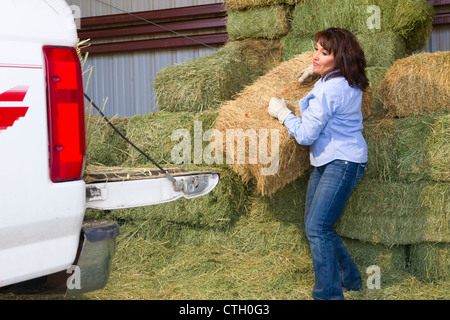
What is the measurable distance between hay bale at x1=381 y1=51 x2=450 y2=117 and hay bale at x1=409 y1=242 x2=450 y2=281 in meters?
0.94

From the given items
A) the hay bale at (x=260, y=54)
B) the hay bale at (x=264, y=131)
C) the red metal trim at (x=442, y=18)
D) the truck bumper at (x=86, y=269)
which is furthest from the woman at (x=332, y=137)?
the red metal trim at (x=442, y=18)

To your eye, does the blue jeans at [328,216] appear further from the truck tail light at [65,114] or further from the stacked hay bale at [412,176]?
the truck tail light at [65,114]

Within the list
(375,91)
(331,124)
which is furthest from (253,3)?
(331,124)

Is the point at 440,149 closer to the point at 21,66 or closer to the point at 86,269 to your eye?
the point at 86,269

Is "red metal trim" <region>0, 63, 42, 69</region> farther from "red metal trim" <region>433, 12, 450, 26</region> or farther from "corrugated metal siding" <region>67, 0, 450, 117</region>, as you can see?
"corrugated metal siding" <region>67, 0, 450, 117</region>

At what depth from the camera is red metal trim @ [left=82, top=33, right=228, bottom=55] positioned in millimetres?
8086

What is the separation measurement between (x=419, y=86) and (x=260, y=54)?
80.7 inches

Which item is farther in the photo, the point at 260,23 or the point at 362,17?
the point at 260,23

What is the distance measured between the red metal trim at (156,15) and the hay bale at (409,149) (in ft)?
15.7

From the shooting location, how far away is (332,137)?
9.36 feet

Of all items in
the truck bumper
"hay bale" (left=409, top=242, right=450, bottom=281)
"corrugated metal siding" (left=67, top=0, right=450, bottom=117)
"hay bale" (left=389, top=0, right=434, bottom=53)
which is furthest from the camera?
"corrugated metal siding" (left=67, top=0, right=450, bottom=117)


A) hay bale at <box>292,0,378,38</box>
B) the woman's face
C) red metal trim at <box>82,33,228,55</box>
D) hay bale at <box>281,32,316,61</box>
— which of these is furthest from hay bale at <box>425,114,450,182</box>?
red metal trim at <box>82,33,228,55</box>

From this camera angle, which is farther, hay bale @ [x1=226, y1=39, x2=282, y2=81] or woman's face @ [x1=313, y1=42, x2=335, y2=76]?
hay bale @ [x1=226, y1=39, x2=282, y2=81]
